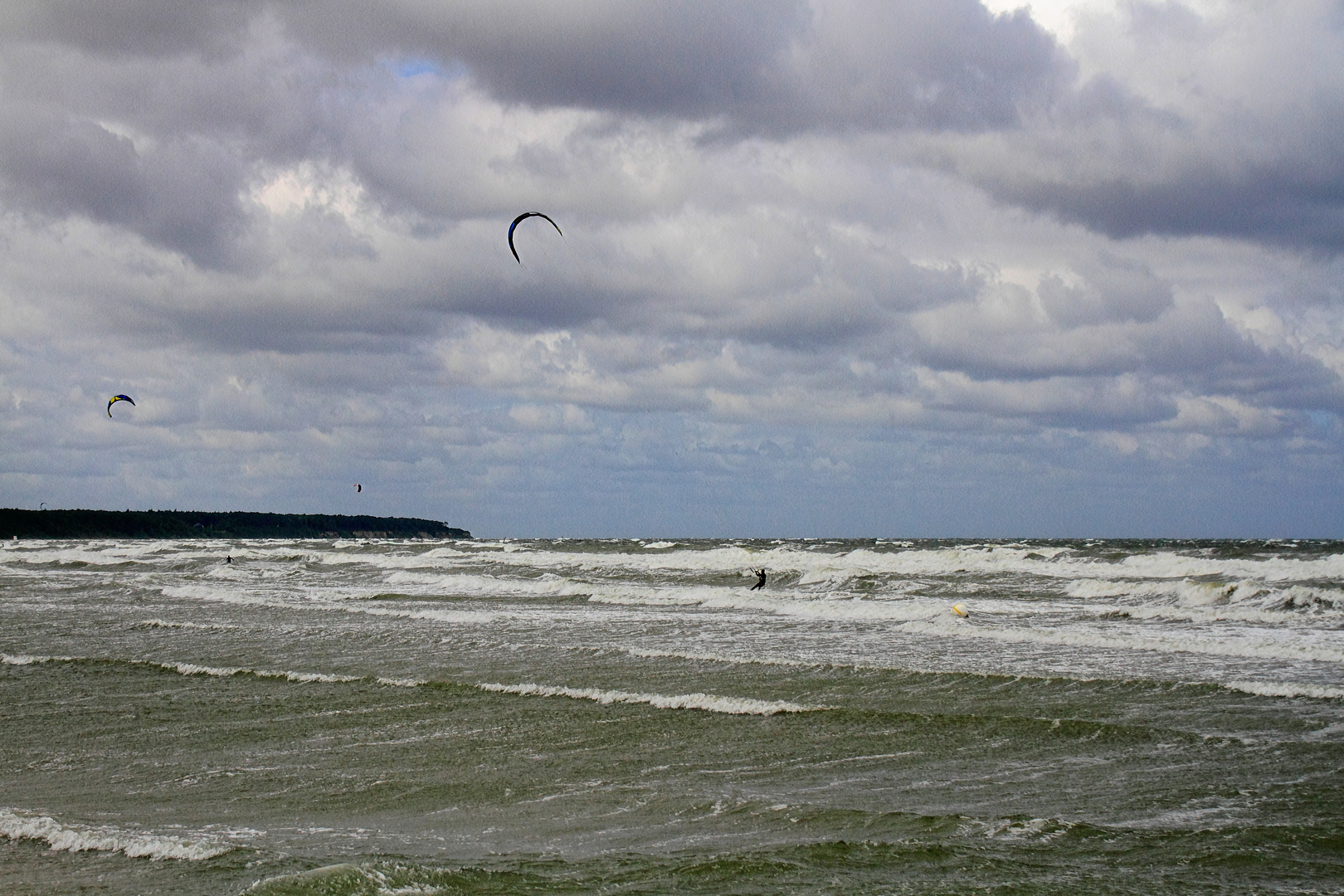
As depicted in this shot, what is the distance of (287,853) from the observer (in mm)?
7129

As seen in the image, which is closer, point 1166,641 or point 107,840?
point 107,840

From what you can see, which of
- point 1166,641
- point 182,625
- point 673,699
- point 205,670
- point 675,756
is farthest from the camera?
point 182,625

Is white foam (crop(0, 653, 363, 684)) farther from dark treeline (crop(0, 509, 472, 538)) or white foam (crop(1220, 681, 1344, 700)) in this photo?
dark treeline (crop(0, 509, 472, 538))

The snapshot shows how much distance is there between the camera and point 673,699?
1319cm

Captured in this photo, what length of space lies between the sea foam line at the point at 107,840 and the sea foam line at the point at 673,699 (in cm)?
641

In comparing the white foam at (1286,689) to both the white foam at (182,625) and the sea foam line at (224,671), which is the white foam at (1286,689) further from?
the white foam at (182,625)

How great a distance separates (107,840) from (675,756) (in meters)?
5.01

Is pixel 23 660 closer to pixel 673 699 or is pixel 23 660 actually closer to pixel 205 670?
pixel 205 670

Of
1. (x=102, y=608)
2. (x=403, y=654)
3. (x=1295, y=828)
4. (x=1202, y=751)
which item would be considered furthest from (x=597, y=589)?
(x=1295, y=828)

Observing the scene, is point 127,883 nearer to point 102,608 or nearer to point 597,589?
point 102,608

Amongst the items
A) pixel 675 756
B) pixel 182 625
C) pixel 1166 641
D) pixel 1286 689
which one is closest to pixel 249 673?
pixel 675 756

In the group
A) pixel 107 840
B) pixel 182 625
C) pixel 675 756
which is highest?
pixel 107 840

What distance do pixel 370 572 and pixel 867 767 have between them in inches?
1723

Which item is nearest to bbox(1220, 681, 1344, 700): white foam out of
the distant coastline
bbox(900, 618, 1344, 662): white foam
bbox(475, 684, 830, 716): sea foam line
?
bbox(900, 618, 1344, 662): white foam
